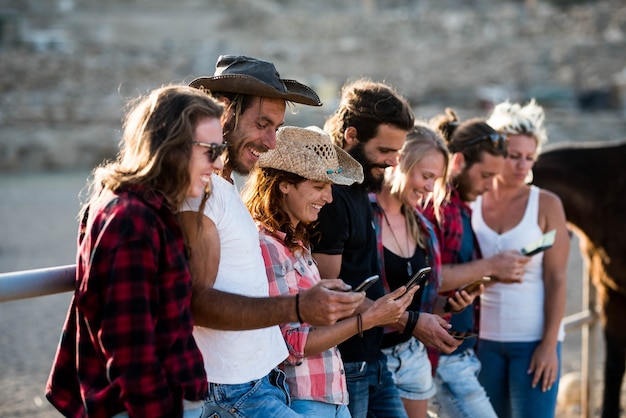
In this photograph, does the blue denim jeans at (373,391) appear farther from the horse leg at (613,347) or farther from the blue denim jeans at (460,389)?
the horse leg at (613,347)

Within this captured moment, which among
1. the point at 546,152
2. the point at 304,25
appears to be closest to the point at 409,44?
the point at 304,25

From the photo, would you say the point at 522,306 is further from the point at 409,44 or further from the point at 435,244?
the point at 409,44

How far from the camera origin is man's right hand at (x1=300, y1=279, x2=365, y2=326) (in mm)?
2305

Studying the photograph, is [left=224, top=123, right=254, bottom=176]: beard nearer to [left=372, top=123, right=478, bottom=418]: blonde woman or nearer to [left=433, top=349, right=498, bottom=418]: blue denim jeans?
[left=372, top=123, right=478, bottom=418]: blonde woman

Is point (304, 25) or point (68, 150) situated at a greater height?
point (304, 25)

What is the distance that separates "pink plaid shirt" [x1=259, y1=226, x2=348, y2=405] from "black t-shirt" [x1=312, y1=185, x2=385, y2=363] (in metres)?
0.12

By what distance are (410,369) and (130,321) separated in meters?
1.61

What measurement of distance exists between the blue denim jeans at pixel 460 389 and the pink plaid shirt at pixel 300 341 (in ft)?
2.99

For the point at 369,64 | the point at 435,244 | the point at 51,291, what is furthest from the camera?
the point at 369,64

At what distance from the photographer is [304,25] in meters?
50.7

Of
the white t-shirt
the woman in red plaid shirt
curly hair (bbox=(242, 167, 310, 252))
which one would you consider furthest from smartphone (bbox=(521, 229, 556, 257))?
the woman in red plaid shirt

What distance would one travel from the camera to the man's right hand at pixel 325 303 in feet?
7.56

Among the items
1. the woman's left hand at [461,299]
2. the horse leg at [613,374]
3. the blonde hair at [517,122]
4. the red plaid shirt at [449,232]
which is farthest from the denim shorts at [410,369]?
the horse leg at [613,374]

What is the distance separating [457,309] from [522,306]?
0.75 metres
